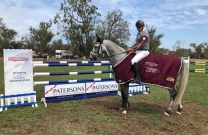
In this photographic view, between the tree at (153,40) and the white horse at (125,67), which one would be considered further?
the tree at (153,40)

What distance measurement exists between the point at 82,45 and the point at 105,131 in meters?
34.2

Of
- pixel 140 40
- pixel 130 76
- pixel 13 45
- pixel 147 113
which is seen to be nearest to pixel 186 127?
pixel 147 113

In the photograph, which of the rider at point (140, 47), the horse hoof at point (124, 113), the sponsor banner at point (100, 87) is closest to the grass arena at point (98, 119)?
the horse hoof at point (124, 113)

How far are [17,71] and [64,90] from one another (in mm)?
1671

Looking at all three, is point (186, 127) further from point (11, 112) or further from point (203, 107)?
point (11, 112)

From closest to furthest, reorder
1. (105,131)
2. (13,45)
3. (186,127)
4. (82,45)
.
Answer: (105,131) < (186,127) < (82,45) < (13,45)

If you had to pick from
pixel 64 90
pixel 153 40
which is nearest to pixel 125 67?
pixel 64 90

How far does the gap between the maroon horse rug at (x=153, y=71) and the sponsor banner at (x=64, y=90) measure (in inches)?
82.2

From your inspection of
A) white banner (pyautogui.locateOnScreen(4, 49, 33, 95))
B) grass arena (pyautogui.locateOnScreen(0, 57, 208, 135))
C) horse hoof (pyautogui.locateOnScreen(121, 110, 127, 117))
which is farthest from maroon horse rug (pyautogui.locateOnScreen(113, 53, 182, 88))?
white banner (pyautogui.locateOnScreen(4, 49, 33, 95))

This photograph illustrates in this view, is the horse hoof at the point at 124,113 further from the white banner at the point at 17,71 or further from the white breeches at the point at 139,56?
the white banner at the point at 17,71

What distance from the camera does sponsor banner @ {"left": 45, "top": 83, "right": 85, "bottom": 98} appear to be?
6032 millimetres

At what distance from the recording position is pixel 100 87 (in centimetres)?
709

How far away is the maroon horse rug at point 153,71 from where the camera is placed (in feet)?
16.4

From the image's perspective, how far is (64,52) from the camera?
70.6 metres
